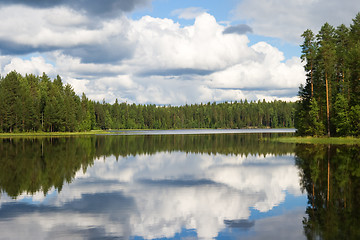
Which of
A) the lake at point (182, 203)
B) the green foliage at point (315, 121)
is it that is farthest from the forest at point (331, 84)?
the lake at point (182, 203)

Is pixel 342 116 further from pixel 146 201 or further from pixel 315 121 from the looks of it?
pixel 146 201

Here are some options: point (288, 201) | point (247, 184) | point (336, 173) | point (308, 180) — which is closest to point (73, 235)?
point (288, 201)

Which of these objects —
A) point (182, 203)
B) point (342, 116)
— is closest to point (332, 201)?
point (182, 203)

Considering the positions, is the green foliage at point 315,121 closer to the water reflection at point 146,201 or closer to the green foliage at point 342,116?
the green foliage at point 342,116

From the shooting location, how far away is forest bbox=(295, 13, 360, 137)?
66625 millimetres

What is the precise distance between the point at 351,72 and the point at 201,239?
68.1m

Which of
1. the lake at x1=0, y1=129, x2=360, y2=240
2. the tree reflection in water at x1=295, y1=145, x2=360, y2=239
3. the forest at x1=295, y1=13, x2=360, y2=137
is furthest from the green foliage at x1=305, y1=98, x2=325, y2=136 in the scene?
the tree reflection in water at x1=295, y1=145, x2=360, y2=239

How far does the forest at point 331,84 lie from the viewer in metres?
66.6

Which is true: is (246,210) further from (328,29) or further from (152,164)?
(328,29)

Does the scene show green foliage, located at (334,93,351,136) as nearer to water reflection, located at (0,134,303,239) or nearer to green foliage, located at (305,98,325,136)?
green foliage, located at (305,98,325,136)

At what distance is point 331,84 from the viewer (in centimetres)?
7562

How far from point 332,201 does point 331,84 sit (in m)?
64.9

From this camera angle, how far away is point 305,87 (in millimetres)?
81188

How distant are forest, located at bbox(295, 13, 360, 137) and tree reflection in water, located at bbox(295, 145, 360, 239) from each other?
40.9 metres
